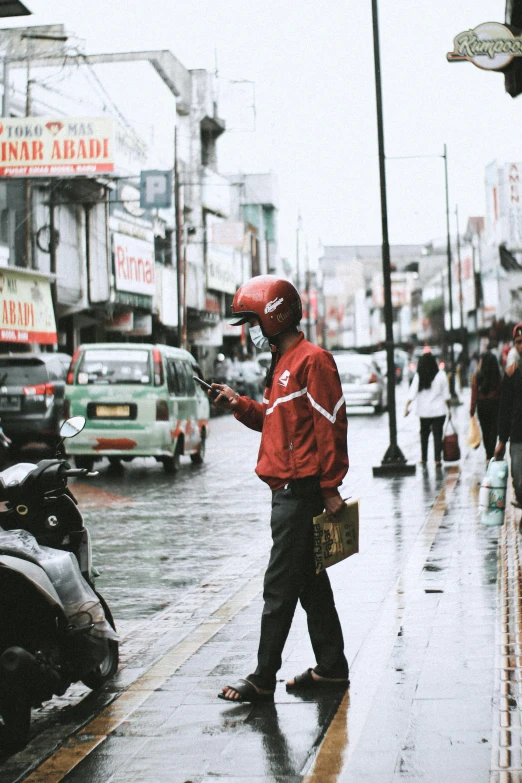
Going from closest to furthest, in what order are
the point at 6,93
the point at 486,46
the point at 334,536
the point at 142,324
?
1. the point at 334,536
2. the point at 486,46
3. the point at 6,93
4. the point at 142,324

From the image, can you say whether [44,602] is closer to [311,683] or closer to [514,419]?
[311,683]

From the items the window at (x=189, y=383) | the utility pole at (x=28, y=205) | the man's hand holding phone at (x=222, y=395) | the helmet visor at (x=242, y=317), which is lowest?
the window at (x=189, y=383)

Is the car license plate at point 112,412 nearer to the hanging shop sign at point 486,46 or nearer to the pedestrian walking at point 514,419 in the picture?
the pedestrian walking at point 514,419

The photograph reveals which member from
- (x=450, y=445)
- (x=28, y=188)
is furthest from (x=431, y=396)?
(x=28, y=188)

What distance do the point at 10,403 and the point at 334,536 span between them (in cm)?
1550

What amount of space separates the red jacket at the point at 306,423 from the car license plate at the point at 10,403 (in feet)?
50.2

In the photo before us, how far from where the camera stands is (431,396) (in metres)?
17.8

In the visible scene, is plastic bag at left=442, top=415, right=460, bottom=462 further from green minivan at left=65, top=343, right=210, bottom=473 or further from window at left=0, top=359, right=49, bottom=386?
window at left=0, top=359, right=49, bottom=386

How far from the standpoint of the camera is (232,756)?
188 inches

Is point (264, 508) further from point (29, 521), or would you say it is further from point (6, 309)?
point (6, 309)

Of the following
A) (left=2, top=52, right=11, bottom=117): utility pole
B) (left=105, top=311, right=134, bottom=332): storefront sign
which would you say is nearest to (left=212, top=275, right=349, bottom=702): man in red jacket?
(left=2, top=52, right=11, bottom=117): utility pole

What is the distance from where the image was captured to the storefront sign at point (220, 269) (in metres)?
52.4

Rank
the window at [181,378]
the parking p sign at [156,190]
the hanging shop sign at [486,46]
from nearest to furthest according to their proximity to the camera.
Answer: the hanging shop sign at [486,46]
the window at [181,378]
the parking p sign at [156,190]

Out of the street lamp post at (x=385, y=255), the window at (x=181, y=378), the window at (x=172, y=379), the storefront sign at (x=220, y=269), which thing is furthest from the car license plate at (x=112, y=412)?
the storefront sign at (x=220, y=269)
